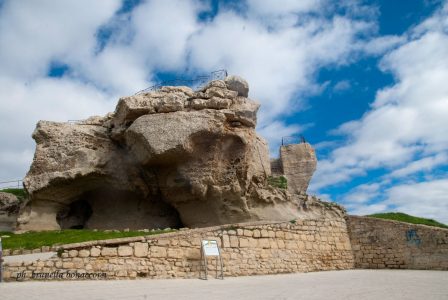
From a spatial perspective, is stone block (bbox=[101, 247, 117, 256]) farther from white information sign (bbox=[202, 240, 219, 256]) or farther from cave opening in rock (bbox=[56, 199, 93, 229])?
cave opening in rock (bbox=[56, 199, 93, 229])

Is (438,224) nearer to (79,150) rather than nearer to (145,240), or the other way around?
(145,240)

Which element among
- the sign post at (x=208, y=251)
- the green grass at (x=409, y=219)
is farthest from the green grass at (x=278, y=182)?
the sign post at (x=208, y=251)

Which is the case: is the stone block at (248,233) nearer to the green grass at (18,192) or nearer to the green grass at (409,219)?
the green grass at (409,219)

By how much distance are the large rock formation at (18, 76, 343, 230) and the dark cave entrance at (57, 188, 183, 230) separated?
47 millimetres

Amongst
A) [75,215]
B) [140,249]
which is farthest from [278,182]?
[140,249]

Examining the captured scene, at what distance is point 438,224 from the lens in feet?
64.4

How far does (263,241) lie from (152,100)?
301 inches

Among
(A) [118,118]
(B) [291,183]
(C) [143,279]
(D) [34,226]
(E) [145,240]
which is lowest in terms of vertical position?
(C) [143,279]

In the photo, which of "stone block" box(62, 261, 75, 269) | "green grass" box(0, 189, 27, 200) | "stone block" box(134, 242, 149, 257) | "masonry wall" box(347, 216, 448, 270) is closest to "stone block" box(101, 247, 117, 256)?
"stone block" box(134, 242, 149, 257)

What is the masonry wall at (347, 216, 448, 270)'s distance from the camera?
1636 centimetres

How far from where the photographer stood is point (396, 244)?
17250mm

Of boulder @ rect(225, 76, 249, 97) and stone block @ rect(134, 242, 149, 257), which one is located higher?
boulder @ rect(225, 76, 249, 97)

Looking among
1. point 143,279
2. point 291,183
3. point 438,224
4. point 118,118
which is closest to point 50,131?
point 118,118

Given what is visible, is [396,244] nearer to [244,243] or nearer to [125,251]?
[244,243]
